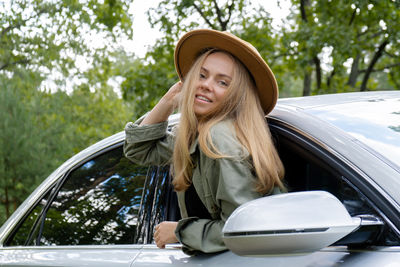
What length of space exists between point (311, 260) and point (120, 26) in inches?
555

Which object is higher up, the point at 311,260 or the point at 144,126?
the point at 144,126

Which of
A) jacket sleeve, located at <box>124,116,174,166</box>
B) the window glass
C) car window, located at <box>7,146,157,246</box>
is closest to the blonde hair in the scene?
jacket sleeve, located at <box>124,116,174,166</box>

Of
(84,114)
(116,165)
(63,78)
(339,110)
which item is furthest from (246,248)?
(84,114)

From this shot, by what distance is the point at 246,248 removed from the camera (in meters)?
1.32

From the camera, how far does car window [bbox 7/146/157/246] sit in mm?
2469

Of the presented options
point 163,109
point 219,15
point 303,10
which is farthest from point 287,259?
point 303,10

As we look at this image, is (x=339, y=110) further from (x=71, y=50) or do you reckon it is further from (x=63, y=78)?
(x=63, y=78)

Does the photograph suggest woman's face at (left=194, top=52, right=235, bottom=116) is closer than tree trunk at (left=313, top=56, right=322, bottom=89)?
Yes

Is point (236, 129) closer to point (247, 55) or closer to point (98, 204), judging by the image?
point (247, 55)

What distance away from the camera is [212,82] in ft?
6.93

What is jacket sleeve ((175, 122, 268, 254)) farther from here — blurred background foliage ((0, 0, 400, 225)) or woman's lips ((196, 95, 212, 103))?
blurred background foliage ((0, 0, 400, 225))

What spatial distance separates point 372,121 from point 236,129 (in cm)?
45

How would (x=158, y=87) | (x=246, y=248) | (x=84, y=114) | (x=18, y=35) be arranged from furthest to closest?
(x=84, y=114), (x=18, y=35), (x=158, y=87), (x=246, y=248)

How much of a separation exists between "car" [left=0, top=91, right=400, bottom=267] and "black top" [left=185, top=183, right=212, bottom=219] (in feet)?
0.50
